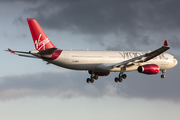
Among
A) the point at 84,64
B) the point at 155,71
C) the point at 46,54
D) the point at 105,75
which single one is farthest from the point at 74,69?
the point at 155,71

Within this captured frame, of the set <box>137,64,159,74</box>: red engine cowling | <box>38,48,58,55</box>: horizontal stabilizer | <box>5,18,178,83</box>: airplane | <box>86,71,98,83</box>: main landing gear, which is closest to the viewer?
<box>38,48,58,55</box>: horizontal stabilizer

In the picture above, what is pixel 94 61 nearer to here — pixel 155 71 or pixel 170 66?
pixel 155 71

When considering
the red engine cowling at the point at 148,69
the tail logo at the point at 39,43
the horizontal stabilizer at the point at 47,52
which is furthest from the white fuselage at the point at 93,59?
the tail logo at the point at 39,43

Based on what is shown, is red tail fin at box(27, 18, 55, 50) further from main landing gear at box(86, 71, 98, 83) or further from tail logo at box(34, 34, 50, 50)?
main landing gear at box(86, 71, 98, 83)

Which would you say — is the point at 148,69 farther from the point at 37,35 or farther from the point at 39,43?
the point at 37,35

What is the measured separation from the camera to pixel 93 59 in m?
44.1

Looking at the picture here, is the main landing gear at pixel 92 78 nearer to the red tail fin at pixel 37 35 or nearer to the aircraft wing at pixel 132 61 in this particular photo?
the aircraft wing at pixel 132 61

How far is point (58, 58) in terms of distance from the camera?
4091 cm

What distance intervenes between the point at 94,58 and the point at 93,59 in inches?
11.7

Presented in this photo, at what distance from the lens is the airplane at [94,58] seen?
40.3 metres

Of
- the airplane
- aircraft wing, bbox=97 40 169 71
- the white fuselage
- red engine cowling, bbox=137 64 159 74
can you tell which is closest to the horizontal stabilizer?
the airplane

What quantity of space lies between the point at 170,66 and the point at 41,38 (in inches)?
1003

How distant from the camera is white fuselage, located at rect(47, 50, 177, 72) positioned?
1639 inches

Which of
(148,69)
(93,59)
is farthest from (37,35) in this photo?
(148,69)
